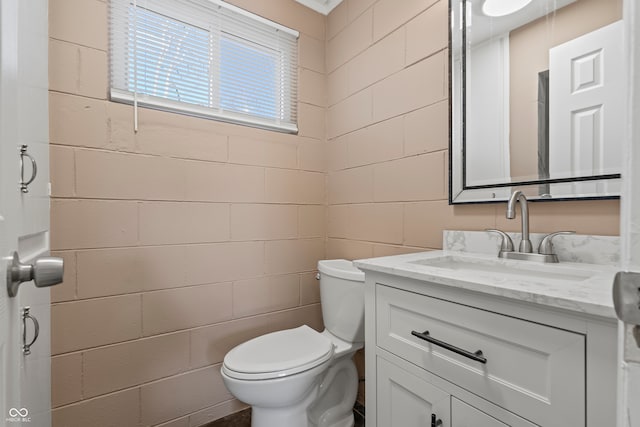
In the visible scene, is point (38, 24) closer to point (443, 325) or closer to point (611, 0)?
point (443, 325)

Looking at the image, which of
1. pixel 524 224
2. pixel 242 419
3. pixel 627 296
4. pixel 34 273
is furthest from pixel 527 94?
pixel 242 419

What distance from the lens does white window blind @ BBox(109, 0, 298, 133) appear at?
136 centimetres

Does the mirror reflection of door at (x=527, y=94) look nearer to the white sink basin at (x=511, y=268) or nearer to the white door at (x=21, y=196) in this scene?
the white sink basin at (x=511, y=268)

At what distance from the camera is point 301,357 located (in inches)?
48.1

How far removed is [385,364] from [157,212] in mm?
1197

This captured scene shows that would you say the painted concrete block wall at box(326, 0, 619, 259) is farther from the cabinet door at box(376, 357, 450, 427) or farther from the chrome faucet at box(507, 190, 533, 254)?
the cabinet door at box(376, 357, 450, 427)

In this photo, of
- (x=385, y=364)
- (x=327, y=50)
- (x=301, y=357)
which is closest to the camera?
(x=385, y=364)

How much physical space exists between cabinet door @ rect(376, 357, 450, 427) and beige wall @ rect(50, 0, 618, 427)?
625 mm

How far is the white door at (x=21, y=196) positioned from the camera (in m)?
0.42

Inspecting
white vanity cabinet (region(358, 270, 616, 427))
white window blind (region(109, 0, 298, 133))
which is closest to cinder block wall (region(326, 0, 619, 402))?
white window blind (region(109, 0, 298, 133))

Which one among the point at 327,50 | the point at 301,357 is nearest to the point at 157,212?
the point at 301,357

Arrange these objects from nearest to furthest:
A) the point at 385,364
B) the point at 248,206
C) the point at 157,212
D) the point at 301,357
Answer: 1. the point at 385,364
2. the point at 301,357
3. the point at 157,212
4. the point at 248,206

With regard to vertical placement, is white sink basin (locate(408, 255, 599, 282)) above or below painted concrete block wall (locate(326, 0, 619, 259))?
below

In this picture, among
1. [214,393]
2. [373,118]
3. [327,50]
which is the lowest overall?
[214,393]
